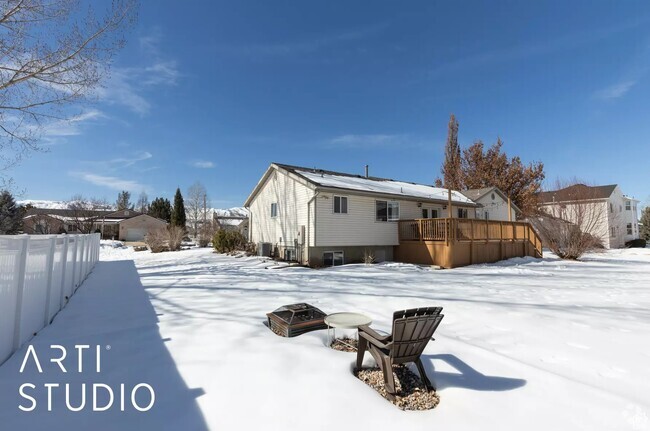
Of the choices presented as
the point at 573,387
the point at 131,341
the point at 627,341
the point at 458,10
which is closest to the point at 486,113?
the point at 458,10

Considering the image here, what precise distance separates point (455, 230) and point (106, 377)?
539 inches

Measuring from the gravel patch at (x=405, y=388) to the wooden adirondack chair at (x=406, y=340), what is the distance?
0.09 metres

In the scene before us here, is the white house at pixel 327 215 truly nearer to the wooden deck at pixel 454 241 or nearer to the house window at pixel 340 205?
the house window at pixel 340 205

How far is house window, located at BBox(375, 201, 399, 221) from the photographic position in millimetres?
15367

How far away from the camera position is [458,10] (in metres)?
13.9

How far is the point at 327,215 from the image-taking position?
13688 mm

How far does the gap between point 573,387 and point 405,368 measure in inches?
63.1

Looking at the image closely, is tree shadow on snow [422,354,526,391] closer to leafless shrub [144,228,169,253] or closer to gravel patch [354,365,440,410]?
gravel patch [354,365,440,410]

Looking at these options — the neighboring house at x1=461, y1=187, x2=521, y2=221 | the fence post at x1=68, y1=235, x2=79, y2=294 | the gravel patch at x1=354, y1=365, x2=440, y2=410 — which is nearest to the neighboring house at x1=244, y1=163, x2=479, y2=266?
the neighboring house at x1=461, y1=187, x2=521, y2=221

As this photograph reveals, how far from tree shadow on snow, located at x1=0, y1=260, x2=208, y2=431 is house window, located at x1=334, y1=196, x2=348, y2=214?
31.0 feet

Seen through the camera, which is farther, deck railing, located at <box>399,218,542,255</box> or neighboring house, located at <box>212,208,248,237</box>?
neighboring house, located at <box>212,208,248,237</box>

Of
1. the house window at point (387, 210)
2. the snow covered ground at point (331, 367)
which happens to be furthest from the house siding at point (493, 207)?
the snow covered ground at point (331, 367)

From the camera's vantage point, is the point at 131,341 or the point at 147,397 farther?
the point at 131,341

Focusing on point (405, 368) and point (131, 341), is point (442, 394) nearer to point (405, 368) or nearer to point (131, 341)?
point (405, 368)
